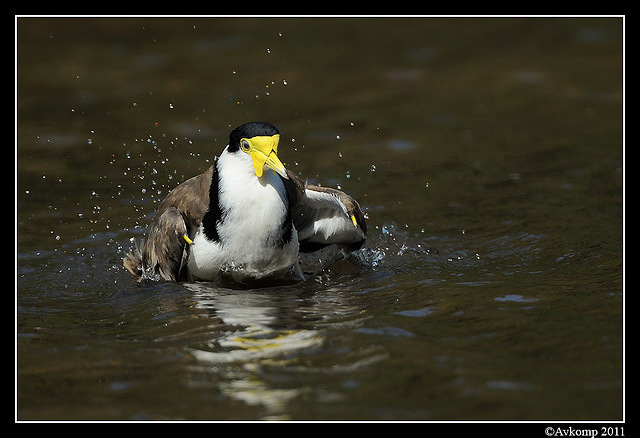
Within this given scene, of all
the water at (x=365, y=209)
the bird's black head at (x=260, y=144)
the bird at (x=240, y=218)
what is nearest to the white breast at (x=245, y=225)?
the bird at (x=240, y=218)

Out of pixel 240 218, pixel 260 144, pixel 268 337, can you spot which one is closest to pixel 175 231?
pixel 240 218

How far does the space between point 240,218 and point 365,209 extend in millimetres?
2449

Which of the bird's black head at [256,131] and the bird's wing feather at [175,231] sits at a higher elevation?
the bird's black head at [256,131]

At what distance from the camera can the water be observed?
17.6 ft

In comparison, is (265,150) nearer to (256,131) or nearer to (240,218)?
(256,131)

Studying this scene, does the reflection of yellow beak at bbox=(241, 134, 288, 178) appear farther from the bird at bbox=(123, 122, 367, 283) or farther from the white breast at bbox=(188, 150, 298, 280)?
the white breast at bbox=(188, 150, 298, 280)

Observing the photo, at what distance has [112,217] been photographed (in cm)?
908

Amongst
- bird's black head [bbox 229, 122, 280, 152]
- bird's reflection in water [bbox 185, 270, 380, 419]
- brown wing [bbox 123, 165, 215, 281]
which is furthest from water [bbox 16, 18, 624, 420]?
bird's black head [bbox 229, 122, 280, 152]

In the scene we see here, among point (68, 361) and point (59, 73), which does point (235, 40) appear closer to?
point (59, 73)

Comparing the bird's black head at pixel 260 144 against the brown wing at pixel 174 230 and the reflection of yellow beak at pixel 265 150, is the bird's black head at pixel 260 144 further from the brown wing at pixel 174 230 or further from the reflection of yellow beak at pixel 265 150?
the brown wing at pixel 174 230

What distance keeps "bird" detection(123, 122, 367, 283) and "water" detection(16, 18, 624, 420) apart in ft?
0.62

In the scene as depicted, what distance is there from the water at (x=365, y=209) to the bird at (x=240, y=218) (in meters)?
0.19

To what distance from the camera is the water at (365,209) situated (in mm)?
5363

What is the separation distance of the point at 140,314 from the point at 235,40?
749 cm
